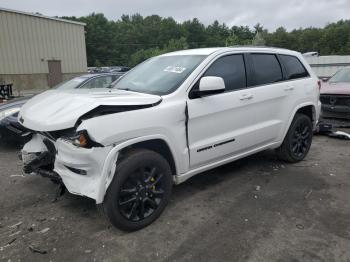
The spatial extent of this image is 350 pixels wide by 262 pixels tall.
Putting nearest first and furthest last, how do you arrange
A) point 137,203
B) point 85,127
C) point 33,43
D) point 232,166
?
point 85,127, point 137,203, point 232,166, point 33,43

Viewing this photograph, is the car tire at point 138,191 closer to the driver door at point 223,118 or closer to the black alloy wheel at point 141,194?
the black alloy wheel at point 141,194

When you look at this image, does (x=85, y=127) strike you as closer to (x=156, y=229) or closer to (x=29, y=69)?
(x=156, y=229)

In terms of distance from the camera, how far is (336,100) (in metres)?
7.55

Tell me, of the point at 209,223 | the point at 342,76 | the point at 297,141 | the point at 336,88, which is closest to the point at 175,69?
the point at 209,223

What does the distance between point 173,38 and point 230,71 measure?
8973 cm

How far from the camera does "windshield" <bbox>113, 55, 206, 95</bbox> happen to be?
351 cm

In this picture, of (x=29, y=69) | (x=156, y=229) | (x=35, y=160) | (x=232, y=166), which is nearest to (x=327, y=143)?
(x=232, y=166)

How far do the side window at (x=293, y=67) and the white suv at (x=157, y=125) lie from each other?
5 centimetres

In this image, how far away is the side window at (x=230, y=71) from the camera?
379cm

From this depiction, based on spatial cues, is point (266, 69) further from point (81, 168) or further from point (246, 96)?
point (81, 168)

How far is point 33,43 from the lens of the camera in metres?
22.4

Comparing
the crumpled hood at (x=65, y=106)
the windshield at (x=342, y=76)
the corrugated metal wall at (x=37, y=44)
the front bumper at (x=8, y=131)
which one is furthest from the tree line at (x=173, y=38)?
the crumpled hood at (x=65, y=106)

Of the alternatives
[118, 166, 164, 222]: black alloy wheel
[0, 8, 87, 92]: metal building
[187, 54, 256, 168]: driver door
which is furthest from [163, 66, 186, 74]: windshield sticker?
[0, 8, 87, 92]: metal building

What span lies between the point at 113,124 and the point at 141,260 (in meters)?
1.20
